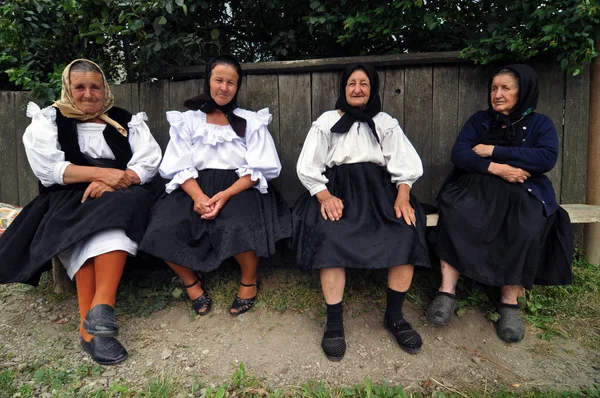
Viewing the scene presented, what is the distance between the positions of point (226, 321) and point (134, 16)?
2.39m

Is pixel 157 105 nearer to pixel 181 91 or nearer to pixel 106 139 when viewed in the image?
pixel 181 91

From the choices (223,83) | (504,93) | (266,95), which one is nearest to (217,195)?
(223,83)

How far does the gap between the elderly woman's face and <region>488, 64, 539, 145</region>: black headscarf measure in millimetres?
25

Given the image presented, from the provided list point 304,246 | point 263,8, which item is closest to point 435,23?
point 263,8

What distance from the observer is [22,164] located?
388cm

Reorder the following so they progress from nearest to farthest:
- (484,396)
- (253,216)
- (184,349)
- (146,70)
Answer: (484,396)
(184,349)
(253,216)
(146,70)

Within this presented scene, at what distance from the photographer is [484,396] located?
6.63 feet

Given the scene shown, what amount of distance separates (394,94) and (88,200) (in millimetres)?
2298

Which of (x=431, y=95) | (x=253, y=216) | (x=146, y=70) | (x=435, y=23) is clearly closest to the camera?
(x=253, y=216)

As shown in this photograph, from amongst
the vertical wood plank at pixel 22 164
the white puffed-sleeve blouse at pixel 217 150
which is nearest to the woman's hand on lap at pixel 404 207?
the white puffed-sleeve blouse at pixel 217 150

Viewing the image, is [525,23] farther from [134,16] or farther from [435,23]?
[134,16]

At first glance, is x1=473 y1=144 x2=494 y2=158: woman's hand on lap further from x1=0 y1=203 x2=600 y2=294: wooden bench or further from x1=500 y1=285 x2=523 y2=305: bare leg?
x1=500 y1=285 x2=523 y2=305: bare leg

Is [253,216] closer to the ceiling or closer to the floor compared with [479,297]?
closer to the ceiling

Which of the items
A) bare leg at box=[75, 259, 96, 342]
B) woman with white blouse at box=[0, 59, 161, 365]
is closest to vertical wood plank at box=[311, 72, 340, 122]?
woman with white blouse at box=[0, 59, 161, 365]
